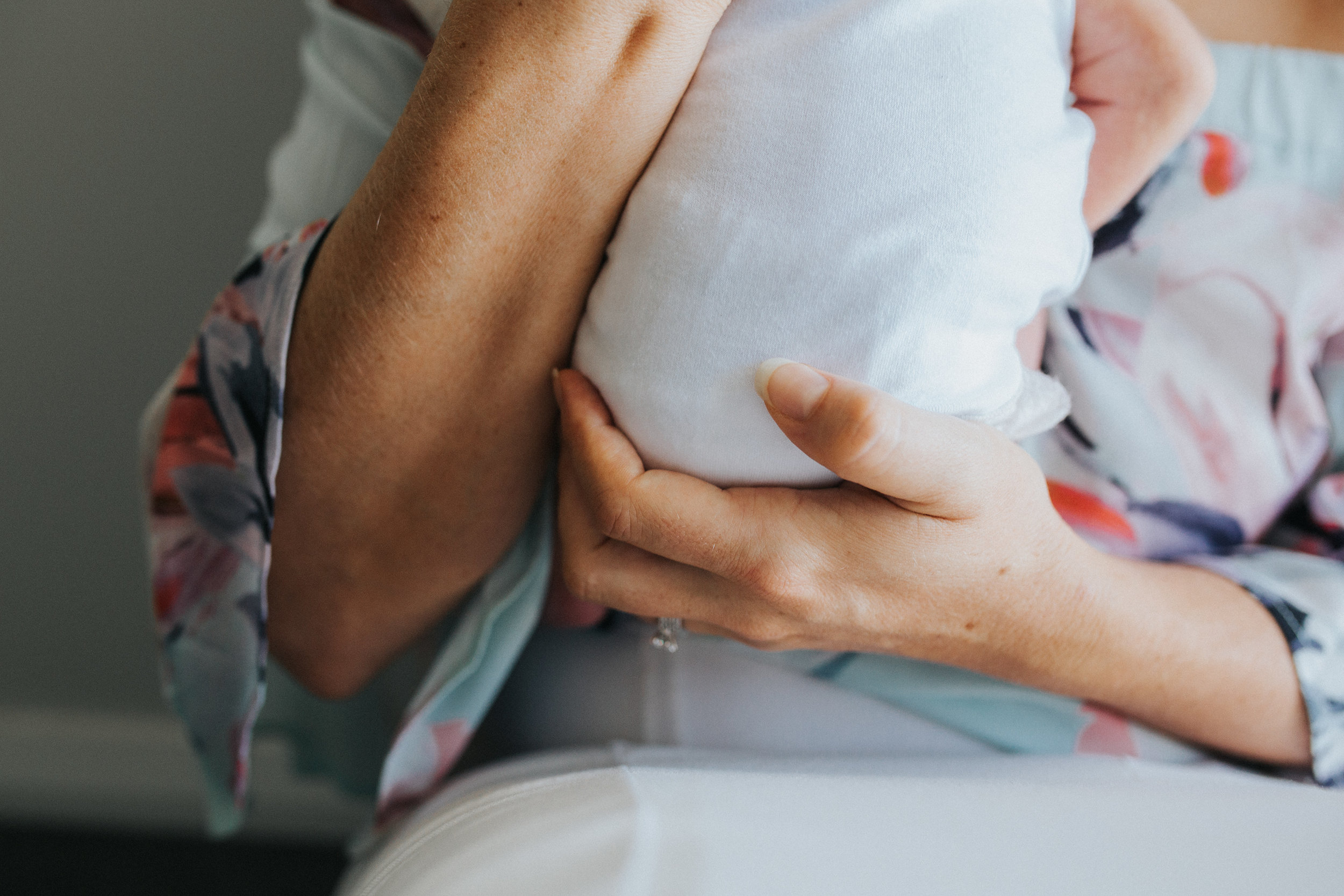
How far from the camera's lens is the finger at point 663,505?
42 centimetres

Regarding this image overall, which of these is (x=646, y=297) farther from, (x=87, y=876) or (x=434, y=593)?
(x=87, y=876)

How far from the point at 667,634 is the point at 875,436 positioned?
0.76 feet

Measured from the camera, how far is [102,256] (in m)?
0.97

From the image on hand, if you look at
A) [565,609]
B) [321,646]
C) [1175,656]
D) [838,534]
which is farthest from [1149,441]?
[321,646]

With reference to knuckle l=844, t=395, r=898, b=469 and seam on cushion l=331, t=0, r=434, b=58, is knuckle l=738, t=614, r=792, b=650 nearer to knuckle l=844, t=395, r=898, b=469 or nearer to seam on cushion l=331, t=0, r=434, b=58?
knuckle l=844, t=395, r=898, b=469

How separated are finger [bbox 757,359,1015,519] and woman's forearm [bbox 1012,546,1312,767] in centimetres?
14

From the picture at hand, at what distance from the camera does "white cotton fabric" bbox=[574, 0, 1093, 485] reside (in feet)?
1.28

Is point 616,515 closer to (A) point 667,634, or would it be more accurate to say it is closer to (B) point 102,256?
(A) point 667,634

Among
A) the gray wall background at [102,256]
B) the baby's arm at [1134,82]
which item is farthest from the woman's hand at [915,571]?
the gray wall background at [102,256]

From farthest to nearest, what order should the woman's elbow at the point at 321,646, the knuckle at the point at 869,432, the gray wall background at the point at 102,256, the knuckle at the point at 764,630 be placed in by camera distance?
the gray wall background at the point at 102,256 < the woman's elbow at the point at 321,646 < the knuckle at the point at 764,630 < the knuckle at the point at 869,432

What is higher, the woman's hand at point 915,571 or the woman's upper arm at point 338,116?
the woman's upper arm at point 338,116

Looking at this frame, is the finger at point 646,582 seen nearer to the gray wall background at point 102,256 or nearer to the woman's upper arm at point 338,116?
the woman's upper arm at point 338,116

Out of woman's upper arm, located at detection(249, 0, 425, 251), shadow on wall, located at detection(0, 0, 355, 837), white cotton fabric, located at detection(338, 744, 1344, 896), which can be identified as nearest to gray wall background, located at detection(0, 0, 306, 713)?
shadow on wall, located at detection(0, 0, 355, 837)

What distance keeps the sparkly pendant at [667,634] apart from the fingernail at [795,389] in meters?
0.19
